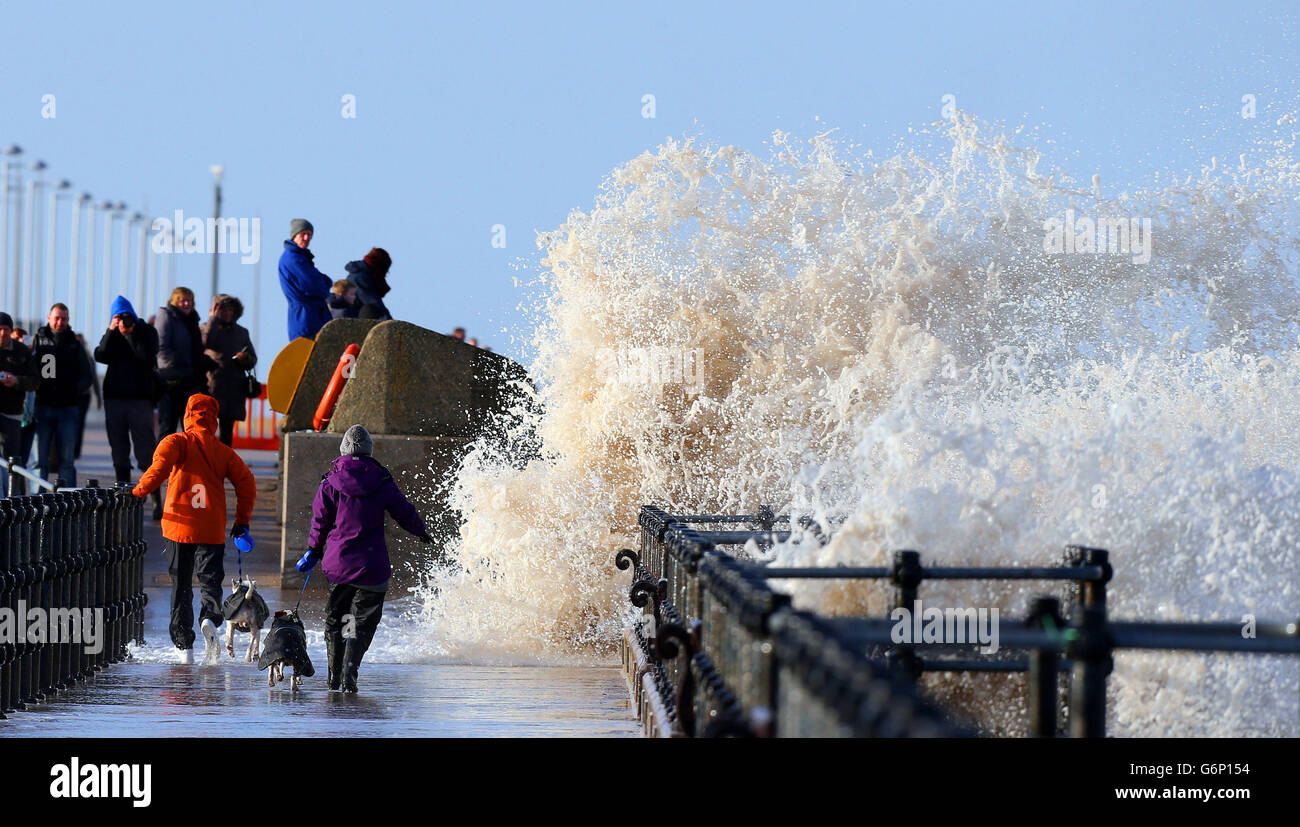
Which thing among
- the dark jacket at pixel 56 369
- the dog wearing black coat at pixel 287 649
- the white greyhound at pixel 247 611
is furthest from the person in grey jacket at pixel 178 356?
the dog wearing black coat at pixel 287 649

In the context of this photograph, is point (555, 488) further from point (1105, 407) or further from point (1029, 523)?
point (1029, 523)

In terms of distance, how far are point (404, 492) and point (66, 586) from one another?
230 inches

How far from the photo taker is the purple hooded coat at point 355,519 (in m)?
9.41

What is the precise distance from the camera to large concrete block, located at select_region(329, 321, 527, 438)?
14.7 metres

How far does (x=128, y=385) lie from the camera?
52.3ft

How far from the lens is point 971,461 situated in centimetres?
754

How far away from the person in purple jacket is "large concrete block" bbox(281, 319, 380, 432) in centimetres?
650

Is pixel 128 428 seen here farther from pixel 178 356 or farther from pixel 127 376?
pixel 178 356

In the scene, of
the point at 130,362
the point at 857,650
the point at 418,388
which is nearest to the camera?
the point at 857,650

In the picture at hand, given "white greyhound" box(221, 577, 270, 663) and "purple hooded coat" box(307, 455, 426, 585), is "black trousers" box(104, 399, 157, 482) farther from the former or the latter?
"purple hooded coat" box(307, 455, 426, 585)

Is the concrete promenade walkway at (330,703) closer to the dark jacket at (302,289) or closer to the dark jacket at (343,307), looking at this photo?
the dark jacket at (343,307)

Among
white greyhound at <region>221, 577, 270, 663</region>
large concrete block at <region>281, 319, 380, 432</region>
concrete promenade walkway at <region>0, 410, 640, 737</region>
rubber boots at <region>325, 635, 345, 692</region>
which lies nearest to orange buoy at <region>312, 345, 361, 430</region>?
large concrete block at <region>281, 319, 380, 432</region>

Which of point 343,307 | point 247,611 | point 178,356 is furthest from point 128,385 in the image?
point 247,611
